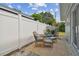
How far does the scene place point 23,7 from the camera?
676 centimetres

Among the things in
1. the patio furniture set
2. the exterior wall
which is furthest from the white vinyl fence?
the exterior wall

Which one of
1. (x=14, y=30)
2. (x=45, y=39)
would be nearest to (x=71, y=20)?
(x=45, y=39)

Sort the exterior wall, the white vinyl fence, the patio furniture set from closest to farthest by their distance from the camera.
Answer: the white vinyl fence → the exterior wall → the patio furniture set

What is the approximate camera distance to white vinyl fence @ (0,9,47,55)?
549cm

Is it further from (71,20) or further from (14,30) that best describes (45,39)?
(14,30)

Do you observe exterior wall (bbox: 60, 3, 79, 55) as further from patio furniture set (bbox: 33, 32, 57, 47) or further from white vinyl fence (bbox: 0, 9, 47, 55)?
white vinyl fence (bbox: 0, 9, 47, 55)

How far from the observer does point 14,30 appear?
646 cm

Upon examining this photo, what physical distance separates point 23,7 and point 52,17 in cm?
122

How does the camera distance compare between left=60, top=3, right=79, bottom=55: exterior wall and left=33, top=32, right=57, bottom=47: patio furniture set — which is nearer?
left=60, top=3, right=79, bottom=55: exterior wall

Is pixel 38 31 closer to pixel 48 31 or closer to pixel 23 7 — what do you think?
pixel 48 31

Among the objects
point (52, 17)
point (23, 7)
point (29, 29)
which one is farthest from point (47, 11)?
point (29, 29)

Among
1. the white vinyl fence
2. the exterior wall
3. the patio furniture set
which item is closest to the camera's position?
the white vinyl fence

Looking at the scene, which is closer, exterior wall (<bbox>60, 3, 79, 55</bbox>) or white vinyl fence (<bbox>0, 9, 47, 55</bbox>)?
white vinyl fence (<bbox>0, 9, 47, 55</bbox>)

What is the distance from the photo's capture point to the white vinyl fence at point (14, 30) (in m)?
5.49
